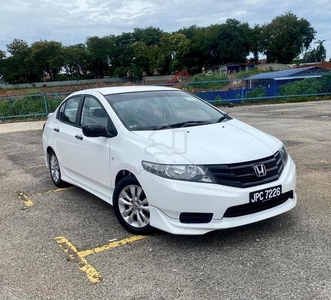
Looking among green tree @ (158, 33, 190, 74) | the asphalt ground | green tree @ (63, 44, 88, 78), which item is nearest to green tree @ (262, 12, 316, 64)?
green tree @ (158, 33, 190, 74)

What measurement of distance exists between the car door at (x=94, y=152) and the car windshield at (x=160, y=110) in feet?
0.71

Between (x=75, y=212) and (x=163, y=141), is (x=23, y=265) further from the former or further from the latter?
(x=163, y=141)

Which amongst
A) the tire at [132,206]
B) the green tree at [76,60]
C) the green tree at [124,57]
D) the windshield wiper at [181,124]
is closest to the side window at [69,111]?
the windshield wiper at [181,124]

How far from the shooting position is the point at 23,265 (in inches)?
124

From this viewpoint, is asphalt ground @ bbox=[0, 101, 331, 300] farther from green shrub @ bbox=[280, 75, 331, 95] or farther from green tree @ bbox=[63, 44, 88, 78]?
green tree @ bbox=[63, 44, 88, 78]

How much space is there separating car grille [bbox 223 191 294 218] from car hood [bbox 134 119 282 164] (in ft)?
1.36

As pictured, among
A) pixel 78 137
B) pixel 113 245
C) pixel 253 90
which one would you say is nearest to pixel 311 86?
pixel 253 90

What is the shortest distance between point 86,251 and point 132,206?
613 millimetres

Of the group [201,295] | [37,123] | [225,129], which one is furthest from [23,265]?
[37,123]

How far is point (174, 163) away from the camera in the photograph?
316cm

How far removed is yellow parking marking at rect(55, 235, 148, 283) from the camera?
293 cm

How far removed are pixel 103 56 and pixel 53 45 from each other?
1215cm

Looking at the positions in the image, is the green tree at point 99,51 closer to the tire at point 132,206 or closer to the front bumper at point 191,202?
the tire at point 132,206

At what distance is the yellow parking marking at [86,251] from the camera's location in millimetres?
2934
